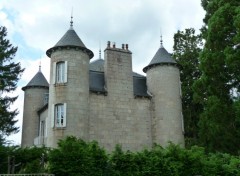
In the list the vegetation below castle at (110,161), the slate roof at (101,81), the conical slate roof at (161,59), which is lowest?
the vegetation below castle at (110,161)

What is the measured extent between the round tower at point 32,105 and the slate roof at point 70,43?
6.00 m

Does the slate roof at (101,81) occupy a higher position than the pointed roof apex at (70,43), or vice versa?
the pointed roof apex at (70,43)

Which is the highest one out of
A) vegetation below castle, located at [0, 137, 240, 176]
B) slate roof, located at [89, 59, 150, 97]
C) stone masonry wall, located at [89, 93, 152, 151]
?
slate roof, located at [89, 59, 150, 97]

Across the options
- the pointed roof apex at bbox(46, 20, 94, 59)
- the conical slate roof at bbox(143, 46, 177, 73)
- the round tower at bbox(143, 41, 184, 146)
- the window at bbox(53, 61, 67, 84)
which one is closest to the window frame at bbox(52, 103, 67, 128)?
the window at bbox(53, 61, 67, 84)

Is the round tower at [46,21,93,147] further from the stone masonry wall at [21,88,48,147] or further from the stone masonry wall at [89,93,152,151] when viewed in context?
the stone masonry wall at [21,88,48,147]

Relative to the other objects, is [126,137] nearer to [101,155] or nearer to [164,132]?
[164,132]

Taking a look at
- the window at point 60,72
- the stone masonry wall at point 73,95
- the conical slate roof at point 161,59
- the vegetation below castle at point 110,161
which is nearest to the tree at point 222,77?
the vegetation below castle at point 110,161

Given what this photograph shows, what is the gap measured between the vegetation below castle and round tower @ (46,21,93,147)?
207 inches

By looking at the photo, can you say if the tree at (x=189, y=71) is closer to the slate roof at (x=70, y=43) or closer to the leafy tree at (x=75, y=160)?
the slate roof at (x=70, y=43)

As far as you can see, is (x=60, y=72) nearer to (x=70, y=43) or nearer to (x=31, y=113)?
(x=70, y=43)

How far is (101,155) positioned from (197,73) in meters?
16.7

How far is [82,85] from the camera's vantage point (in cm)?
2108

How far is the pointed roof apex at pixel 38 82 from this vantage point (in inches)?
1090

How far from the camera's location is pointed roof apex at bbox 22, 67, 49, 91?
27.7 meters
